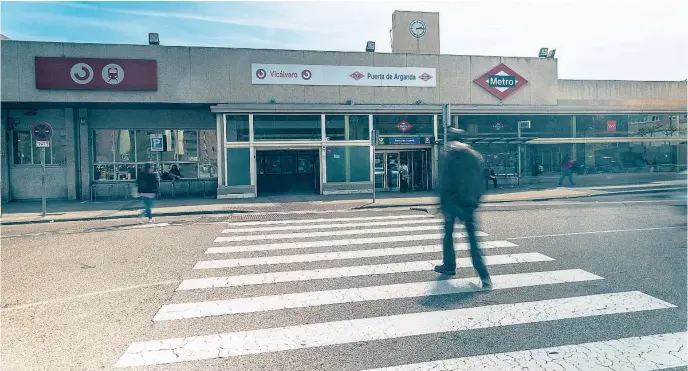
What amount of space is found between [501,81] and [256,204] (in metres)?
13.6

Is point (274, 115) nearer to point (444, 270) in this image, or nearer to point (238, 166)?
point (238, 166)

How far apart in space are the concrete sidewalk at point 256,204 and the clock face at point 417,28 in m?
8.85

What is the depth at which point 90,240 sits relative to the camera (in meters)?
10.1

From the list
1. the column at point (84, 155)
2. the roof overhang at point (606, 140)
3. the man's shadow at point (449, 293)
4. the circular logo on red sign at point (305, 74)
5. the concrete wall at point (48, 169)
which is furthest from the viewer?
the roof overhang at point (606, 140)

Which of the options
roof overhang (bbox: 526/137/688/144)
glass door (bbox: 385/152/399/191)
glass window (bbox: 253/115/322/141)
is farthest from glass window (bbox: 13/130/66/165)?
roof overhang (bbox: 526/137/688/144)

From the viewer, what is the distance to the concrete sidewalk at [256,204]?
1493 cm

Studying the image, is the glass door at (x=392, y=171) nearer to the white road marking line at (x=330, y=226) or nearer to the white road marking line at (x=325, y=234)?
the white road marking line at (x=330, y=226)

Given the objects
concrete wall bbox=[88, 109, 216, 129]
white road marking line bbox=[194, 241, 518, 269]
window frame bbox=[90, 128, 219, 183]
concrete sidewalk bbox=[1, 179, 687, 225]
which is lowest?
white road marking line bbox=[194, 241, 518, 269]

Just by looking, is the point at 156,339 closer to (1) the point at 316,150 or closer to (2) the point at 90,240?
(2) the point at 90,240

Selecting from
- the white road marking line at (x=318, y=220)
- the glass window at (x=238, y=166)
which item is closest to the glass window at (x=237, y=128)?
the glass window at (x=238, y=166)

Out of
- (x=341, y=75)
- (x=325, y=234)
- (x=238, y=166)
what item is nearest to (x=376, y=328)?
(x=325, y=234)

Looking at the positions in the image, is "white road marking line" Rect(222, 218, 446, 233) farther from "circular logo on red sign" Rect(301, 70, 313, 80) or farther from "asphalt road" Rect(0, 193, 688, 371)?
"circular logo on red sign" Rect(301, 70, 313, 80)

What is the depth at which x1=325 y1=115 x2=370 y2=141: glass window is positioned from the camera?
20828 mm

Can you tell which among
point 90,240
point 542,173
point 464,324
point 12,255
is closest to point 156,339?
point 464,324
